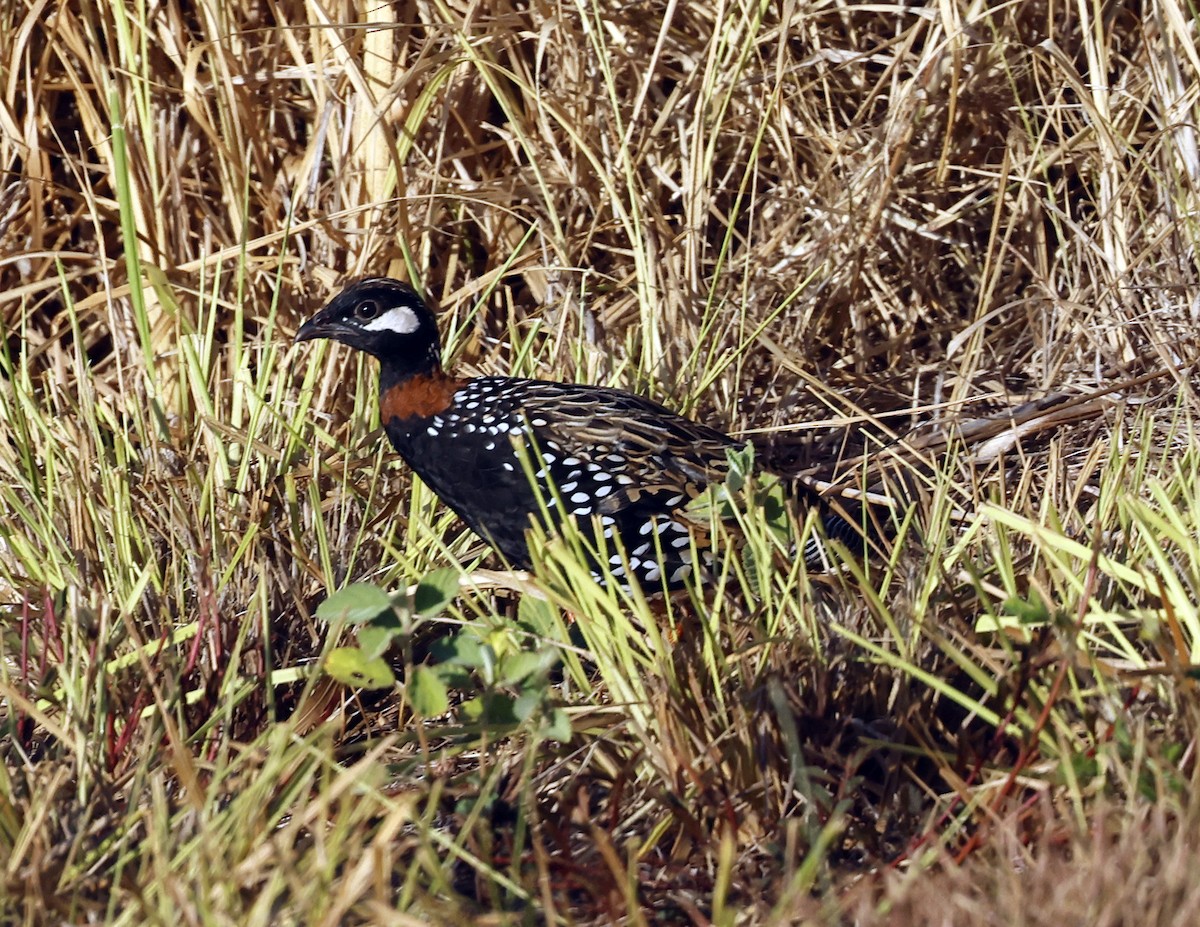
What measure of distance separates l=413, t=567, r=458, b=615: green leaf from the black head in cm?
147

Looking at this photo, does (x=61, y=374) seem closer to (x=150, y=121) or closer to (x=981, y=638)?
(x=150, y=121)

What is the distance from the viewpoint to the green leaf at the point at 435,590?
7.92 feet

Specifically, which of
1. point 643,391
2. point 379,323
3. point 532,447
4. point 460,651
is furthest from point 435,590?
point 643,391

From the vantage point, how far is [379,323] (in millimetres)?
3795

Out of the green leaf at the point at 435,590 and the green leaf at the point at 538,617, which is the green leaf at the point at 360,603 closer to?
the green leaf at the point at 435,590

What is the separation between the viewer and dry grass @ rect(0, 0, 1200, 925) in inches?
91.0

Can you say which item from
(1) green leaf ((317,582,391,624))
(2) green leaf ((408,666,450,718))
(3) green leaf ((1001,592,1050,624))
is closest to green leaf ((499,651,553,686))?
(2) green leaf ((408,666,450,718))

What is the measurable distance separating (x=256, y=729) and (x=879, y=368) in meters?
2.39

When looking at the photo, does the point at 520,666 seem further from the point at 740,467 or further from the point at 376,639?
the point at 740,467

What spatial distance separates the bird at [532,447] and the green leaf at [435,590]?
39.5 inches

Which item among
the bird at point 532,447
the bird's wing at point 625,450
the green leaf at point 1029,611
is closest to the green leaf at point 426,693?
the green leaf at point 1029,611

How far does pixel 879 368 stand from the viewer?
4.68 m

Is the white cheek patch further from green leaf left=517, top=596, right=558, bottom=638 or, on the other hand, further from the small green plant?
the small green plant

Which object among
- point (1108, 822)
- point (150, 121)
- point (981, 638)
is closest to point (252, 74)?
point (150, 121)
